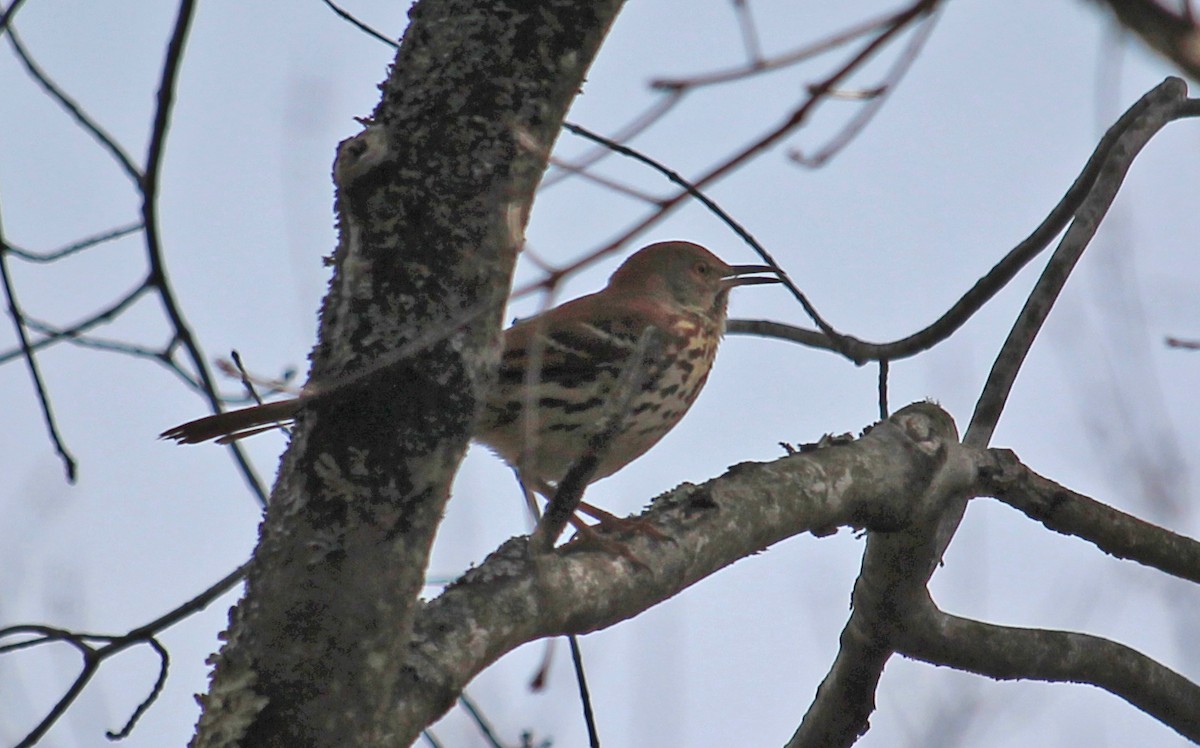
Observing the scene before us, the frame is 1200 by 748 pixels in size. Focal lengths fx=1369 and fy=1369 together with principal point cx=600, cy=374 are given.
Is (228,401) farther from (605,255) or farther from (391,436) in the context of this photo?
(605,255)

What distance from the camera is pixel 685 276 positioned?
6.50 m

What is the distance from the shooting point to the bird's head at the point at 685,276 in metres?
6.35

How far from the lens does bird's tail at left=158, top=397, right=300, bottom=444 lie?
4239 mm

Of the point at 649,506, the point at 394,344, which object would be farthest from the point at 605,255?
the point at 649,506

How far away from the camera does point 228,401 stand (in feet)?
9.68

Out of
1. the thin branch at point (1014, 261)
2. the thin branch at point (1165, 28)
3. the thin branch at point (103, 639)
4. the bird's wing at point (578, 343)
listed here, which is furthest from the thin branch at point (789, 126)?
the bird's wing at point (578, 343)

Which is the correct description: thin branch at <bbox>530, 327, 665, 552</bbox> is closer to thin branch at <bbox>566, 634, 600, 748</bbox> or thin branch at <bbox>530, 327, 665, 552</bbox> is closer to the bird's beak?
thin branch at <bbox>566, 634, 600, 748</bbox>

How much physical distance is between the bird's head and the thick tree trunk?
3971 millimetres

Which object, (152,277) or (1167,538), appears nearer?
(152,277)

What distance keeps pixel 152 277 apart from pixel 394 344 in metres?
0.84

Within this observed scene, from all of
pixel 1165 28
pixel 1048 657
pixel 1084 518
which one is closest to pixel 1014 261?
pixel 1084 518

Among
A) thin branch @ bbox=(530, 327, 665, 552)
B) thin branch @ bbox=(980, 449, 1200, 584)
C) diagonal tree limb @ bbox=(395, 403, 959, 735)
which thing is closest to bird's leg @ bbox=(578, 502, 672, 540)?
diagonal tree limb @ bbox=(395, 403, 959, 735)

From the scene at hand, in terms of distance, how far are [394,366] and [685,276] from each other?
14.3 ft

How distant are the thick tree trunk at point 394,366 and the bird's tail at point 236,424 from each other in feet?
6.45
